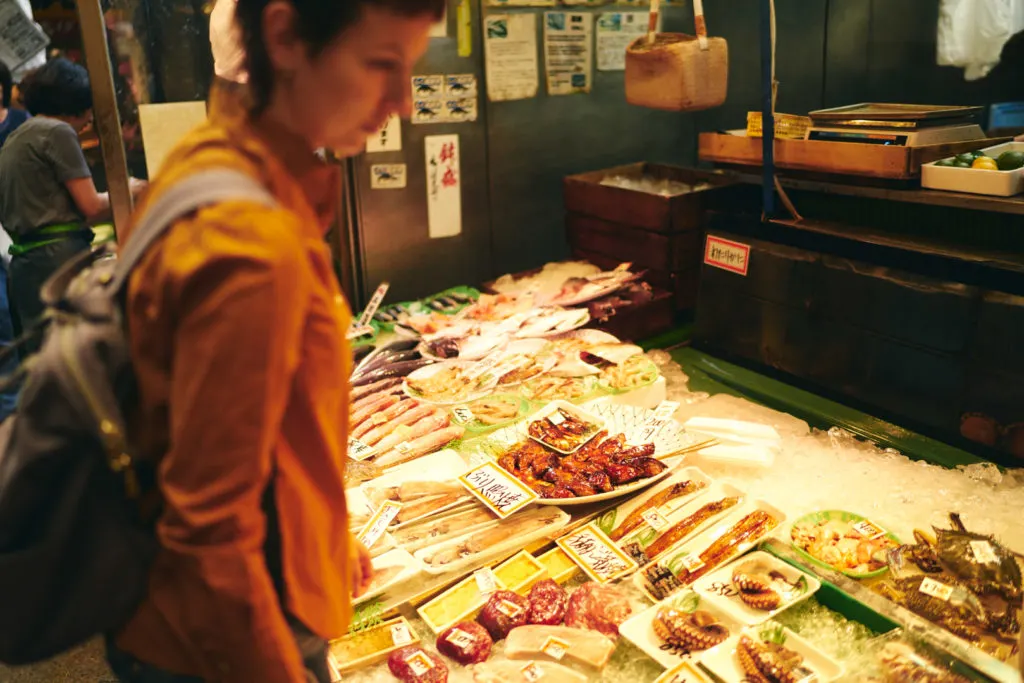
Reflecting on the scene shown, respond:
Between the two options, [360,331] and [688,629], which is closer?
[688,629]

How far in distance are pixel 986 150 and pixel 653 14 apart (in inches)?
62.5

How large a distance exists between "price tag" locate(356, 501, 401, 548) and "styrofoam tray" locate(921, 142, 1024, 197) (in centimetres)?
265

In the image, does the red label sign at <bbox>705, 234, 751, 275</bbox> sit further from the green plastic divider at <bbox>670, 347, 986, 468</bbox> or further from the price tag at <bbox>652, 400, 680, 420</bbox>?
the price tag at <bbox>652, 400, 680, 420</bbox>

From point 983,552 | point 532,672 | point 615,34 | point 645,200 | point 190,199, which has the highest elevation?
point 615,34

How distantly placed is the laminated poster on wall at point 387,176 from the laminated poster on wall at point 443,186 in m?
0.19

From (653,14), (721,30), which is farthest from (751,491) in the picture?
(721,30)

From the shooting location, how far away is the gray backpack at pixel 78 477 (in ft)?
3.85

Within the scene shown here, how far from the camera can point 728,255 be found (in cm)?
412

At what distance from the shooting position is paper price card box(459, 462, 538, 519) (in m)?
2.68

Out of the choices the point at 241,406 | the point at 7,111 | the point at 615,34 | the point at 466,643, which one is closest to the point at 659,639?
the point at 466,643

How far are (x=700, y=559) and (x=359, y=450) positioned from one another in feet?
4.53

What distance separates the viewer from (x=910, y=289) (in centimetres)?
334

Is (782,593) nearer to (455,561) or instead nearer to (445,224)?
(455,561)

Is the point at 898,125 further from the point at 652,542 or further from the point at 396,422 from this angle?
the point at 396,422
